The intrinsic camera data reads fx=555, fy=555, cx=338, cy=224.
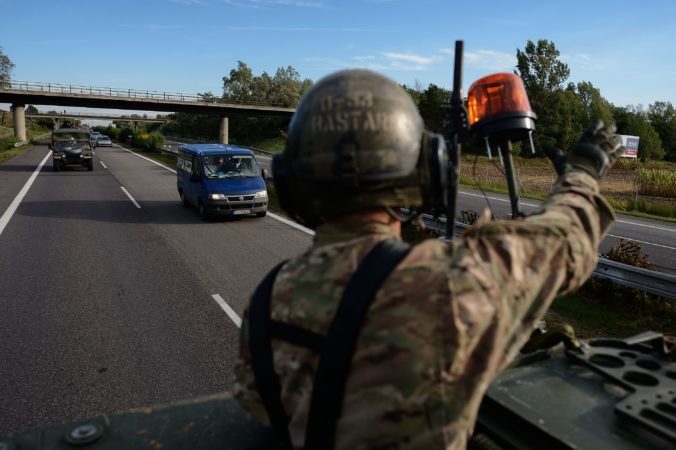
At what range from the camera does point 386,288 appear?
1281 millimetres

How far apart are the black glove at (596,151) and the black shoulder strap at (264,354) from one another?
0.95 meters

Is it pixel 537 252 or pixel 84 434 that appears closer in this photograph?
pixel 537 252

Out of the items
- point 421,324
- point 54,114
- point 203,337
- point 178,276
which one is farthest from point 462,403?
point 54,114

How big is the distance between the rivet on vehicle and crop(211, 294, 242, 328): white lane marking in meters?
4.76

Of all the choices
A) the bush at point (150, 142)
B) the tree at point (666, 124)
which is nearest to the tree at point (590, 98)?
the tree at point (666, 124)

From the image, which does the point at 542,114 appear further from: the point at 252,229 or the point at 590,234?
the point at 590,234

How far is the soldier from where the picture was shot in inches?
49.9

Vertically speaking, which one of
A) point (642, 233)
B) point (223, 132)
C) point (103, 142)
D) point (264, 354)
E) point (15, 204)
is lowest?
point (103, 142)

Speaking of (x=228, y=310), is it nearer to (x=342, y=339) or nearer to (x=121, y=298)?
(x=121, y=298)

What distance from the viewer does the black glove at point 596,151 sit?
163 centimetres

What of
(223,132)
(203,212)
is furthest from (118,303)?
(223,132)

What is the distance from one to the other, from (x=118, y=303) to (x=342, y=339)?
268 inches

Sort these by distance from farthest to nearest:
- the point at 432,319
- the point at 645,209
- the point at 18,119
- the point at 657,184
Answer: the point at 18,119 < the point at 657,184 < the point at 645,209 < the point at 432,319

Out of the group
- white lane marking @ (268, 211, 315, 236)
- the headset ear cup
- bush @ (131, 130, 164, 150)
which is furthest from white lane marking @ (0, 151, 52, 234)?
bush @ (131, 130, 164, 150)
